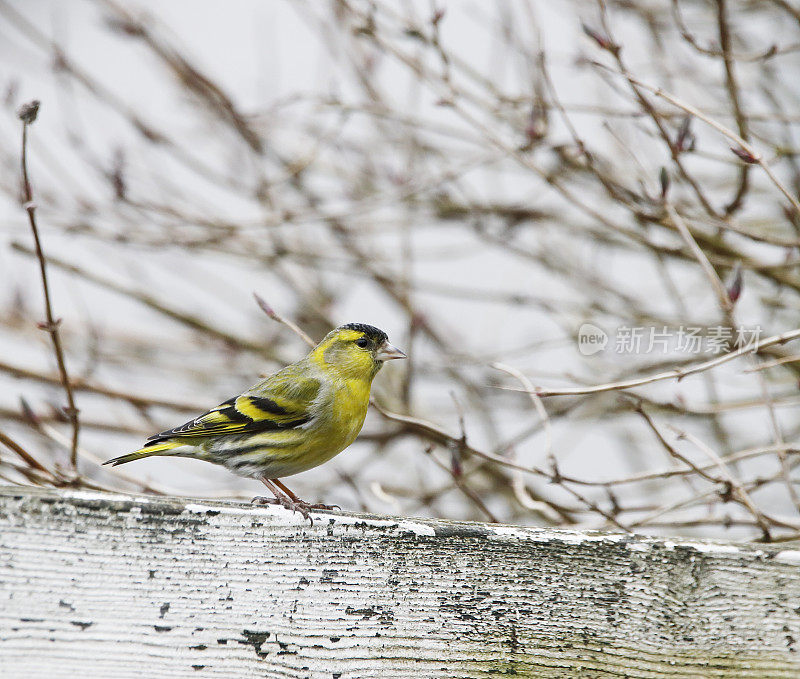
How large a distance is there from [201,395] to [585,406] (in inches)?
86.5

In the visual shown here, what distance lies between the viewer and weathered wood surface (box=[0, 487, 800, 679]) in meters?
1.74

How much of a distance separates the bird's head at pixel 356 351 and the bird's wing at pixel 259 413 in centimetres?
16

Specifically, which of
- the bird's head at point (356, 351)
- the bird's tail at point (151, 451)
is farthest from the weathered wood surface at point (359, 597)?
the bird's head at point (356, 351)

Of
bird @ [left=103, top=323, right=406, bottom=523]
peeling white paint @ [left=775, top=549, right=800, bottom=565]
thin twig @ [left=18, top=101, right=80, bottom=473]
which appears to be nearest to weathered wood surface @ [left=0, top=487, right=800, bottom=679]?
peeling white paint @ [left=775, top=549, right=800, bottom=565]

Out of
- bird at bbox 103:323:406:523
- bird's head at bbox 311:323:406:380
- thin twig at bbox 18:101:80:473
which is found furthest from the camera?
bird's head at bbox 311:323:406:380

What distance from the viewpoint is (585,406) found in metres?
5.25

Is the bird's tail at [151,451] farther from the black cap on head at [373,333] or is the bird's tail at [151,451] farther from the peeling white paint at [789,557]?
the peeling white paint at [789,557]

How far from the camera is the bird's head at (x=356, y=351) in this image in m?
3.61

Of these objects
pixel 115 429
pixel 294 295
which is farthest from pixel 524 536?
pixel 294 295

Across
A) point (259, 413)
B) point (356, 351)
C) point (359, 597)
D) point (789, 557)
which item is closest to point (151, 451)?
point (259, 413)

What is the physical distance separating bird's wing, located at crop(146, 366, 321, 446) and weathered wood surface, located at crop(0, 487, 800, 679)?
1426mm

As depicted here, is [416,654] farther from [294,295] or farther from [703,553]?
[294,295]

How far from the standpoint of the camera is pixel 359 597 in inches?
74.9

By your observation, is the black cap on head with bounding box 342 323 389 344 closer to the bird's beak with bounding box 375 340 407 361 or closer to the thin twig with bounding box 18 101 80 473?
the bird's beak with bounding box 375 340 407 361
